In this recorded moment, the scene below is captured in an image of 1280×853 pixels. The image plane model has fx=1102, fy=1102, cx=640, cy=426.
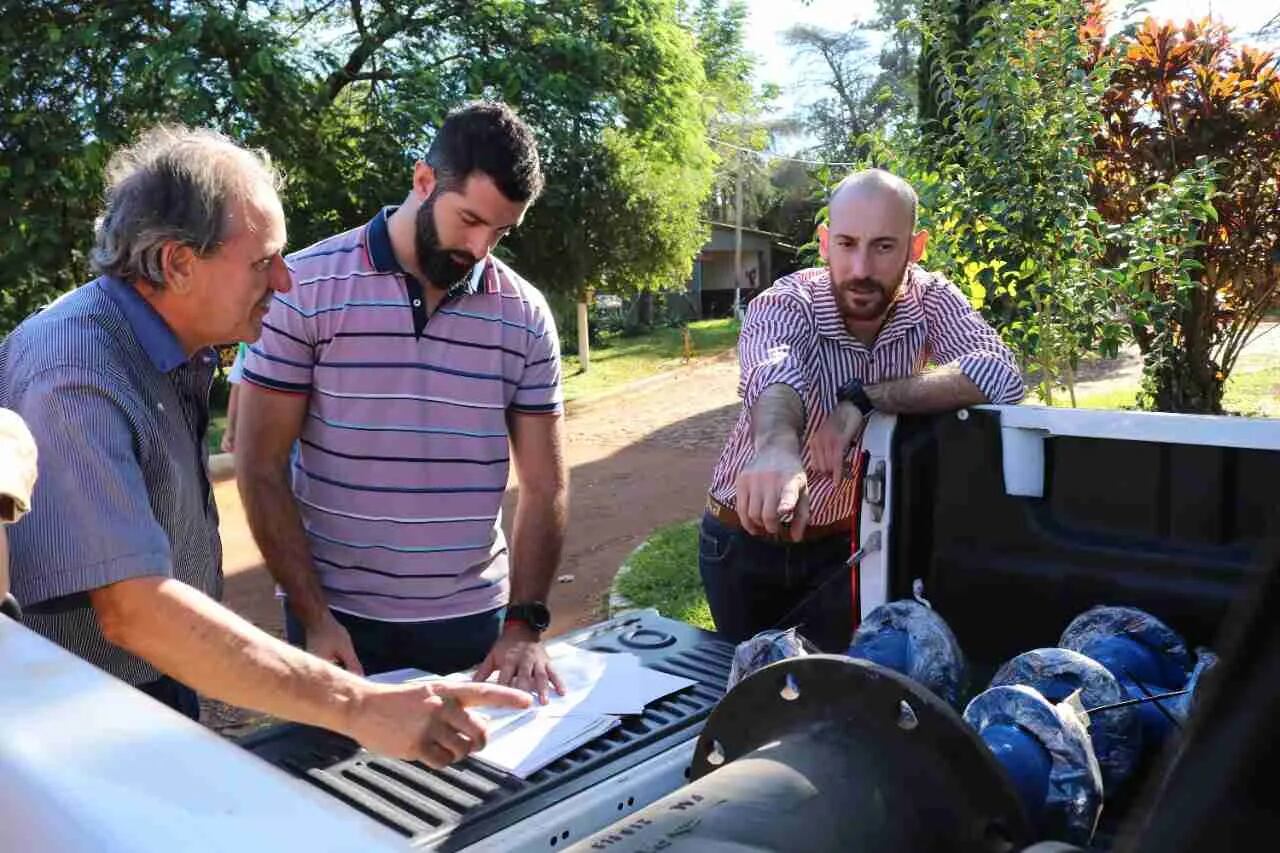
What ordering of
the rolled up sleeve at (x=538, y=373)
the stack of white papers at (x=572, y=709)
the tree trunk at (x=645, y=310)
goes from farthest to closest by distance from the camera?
the tree trunk at (x=645, y=310)
the rolled up sleeve at (x=538, y=373)
the stack of white papers at (x=572, y=709)

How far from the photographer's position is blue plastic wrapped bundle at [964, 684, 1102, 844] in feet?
4.09

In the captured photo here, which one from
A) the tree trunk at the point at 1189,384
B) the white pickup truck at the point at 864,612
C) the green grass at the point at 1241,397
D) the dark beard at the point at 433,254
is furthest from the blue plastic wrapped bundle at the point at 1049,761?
the green grass at the point at 1241,397

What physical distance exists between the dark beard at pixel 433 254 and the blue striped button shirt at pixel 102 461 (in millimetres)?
698

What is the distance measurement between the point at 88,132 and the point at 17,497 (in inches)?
400

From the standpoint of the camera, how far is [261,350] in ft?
8.16

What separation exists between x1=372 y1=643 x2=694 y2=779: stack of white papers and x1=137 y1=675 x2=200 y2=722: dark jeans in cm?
36

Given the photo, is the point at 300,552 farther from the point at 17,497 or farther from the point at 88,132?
the point at 88,132

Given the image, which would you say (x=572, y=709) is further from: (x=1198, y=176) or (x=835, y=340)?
(x=1198, y=176)

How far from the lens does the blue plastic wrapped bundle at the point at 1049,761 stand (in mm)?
1246

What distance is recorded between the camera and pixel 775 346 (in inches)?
106

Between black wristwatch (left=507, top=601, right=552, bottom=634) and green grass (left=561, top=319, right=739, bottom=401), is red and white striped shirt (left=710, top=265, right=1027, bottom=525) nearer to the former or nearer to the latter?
black wristwatch (left=507, top=601, right=552, bottom=634)

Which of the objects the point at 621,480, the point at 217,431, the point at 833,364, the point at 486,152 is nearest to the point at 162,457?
the point at 486,152

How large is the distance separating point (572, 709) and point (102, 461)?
79 cm

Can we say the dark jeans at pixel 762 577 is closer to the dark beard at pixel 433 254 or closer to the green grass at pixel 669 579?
the dark beard at pixel 433 254
